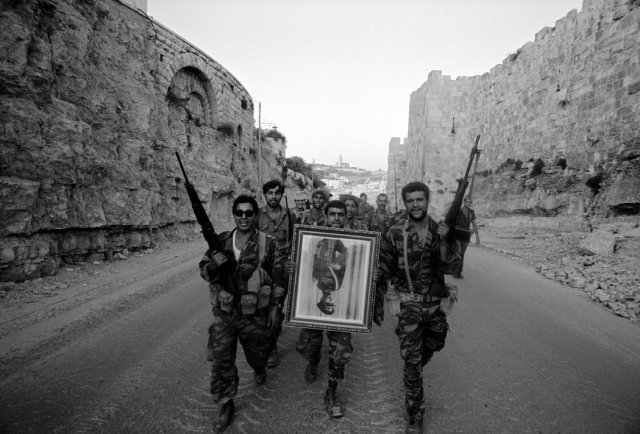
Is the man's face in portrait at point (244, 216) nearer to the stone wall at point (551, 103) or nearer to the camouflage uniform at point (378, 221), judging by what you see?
the camouflage uniform at point (378, 221)

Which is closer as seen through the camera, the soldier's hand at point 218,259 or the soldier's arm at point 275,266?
the soldier's hand at point 218,259

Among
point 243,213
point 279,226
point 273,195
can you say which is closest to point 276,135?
point 273,195

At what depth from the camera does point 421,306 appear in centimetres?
290

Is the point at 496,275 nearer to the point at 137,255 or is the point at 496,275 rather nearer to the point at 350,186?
the point at 137,255

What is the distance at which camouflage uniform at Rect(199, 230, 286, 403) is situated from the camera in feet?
9.39

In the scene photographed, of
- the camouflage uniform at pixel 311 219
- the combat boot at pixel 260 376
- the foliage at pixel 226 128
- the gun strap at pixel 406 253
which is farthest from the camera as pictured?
the foliage at pixel 226 128

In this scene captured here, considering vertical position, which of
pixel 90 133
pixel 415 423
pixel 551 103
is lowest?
pixel 415 423

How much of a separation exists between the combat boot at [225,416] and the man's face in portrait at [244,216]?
5.08 feet

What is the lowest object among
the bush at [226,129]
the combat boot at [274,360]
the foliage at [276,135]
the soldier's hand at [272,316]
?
the combat boot at [274,360]

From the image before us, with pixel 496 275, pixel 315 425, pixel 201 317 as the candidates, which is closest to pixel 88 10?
pixel 201 317

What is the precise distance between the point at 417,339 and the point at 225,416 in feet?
5.85

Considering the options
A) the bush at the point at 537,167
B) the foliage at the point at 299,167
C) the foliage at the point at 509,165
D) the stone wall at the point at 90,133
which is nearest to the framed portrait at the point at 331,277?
the stone wall at the point at 90,133

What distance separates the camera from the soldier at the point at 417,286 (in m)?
2.80

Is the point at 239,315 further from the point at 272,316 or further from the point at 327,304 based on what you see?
the point at 327,304
